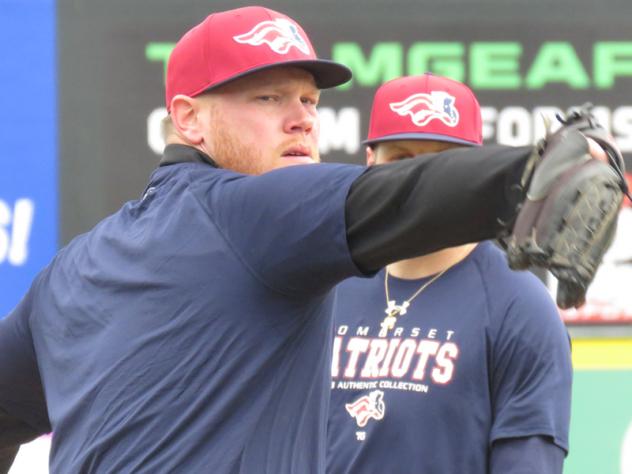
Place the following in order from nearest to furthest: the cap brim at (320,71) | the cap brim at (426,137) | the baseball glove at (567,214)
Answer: the baseball glove at (567,214), the cap brim at (320,71), the cap brim at (426,137)

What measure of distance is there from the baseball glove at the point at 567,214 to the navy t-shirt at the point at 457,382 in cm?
137

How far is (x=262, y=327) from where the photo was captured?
2537 millimetres

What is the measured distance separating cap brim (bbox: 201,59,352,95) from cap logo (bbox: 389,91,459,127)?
3.52 feet

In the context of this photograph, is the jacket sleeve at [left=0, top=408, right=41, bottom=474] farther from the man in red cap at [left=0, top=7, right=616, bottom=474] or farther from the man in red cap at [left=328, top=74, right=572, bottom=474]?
the man in red cap at [left=328, top=74, right=572, bottom=474]

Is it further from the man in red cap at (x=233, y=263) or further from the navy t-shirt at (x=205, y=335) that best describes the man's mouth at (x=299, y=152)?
the navy t-shirt at (x=205, y=335)

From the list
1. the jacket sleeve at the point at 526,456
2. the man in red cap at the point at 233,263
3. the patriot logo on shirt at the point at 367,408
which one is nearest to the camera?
the man in red cap at the point at 233,263

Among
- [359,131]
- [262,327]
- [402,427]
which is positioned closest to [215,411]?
[262,327]

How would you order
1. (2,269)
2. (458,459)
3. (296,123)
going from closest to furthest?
(296,123) < (458,459) < (2,269)

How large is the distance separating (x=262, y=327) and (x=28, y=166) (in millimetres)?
3153

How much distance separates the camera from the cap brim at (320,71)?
8.83 feet

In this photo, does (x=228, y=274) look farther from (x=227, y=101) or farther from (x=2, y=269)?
(x=2, y=269)

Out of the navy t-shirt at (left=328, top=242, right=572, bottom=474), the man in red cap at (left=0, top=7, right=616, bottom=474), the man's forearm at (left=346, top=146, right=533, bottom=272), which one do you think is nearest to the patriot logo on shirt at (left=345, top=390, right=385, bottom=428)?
the navy t-shirt at (left=328, top=242, right=572, bottom=474)

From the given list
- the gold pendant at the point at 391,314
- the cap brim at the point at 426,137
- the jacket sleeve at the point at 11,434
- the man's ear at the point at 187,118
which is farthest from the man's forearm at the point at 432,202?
the cap brim at the point at 426,137

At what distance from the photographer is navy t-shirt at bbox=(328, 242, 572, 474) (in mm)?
3471
